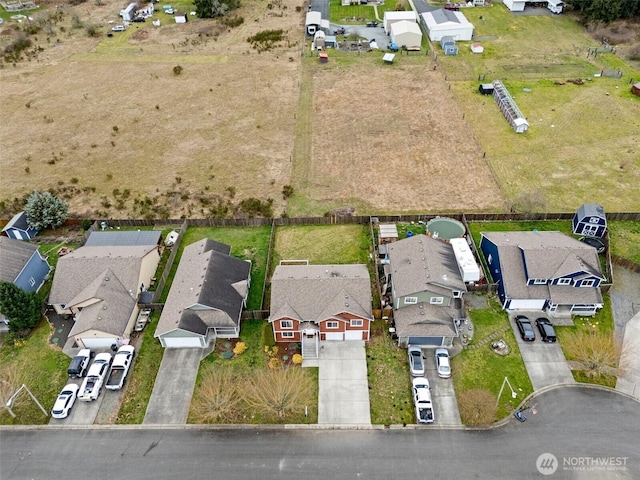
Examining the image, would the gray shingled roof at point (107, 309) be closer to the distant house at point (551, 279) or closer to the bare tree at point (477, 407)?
the bare tree at point (477, 407)

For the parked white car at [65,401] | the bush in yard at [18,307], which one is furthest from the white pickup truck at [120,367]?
the bush in yard at [18,307]

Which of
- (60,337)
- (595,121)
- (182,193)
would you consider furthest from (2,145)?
(595,121)

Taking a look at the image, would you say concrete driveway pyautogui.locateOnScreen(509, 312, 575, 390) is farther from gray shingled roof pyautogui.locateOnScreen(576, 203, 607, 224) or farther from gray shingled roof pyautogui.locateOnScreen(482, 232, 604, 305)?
gray shingled roof pyautogui.locateOnScreen(576, 203, 607, 224)

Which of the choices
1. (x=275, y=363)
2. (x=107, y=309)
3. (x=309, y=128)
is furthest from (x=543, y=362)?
(x=309, y=128)

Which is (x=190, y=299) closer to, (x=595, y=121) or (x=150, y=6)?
(x=595, y=121)

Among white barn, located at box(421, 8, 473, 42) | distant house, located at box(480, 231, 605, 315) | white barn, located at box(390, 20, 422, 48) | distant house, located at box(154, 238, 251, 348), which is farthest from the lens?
white barn, located at box(421, 8, 473, 42)

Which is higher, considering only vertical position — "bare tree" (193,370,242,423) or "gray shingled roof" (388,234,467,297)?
"gray shingled roof" (388,234,467,297)

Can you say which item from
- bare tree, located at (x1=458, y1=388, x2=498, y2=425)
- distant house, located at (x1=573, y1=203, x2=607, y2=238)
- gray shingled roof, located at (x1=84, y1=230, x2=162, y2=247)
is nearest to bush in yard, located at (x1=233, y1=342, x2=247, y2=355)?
gray shingled roof, located at (x1=84, y1=230, x2=162, y2=247)
